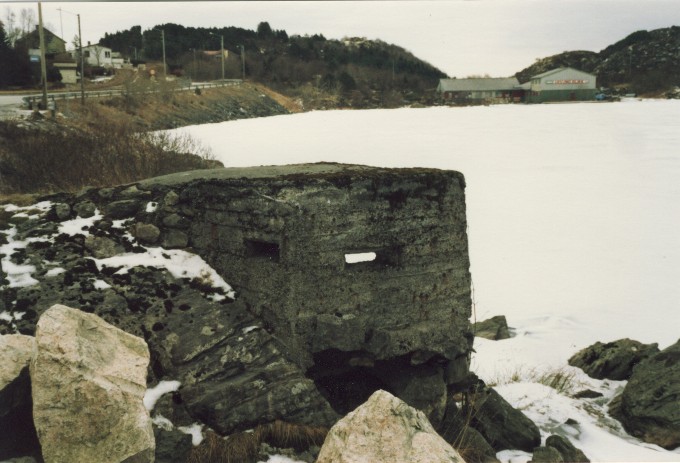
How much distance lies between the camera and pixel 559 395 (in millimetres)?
8320

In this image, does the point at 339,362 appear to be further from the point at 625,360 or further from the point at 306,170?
the point at 625,360

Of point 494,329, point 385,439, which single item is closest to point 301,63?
point 494,329

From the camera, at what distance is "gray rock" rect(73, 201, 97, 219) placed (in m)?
6.42

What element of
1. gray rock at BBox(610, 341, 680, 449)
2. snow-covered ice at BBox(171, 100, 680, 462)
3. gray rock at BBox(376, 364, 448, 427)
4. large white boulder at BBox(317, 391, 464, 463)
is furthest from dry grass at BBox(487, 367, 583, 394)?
large white boulder at BBox(317, 391, 464, 463)

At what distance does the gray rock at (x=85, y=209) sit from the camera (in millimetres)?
6422

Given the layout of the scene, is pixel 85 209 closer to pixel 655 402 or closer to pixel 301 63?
pixel 655 402

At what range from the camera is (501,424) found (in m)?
6.68

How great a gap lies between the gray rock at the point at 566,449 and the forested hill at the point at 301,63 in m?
63.0

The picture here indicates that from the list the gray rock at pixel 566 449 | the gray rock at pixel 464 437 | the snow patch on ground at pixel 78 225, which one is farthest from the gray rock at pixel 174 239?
the gray rock at pixel 566 449

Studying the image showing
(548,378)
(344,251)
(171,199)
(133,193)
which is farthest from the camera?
(548,378)

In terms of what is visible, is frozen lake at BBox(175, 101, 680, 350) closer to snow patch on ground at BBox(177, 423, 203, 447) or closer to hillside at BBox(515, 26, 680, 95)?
snow patch on ground at BBox(177, 423, 203, 447)

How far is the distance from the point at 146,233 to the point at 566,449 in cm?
515

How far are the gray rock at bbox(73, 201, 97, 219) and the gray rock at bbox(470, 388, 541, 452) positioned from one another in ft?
15.8

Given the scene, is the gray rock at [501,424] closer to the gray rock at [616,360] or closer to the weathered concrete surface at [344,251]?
the weathered concrete surface at [344,251]
